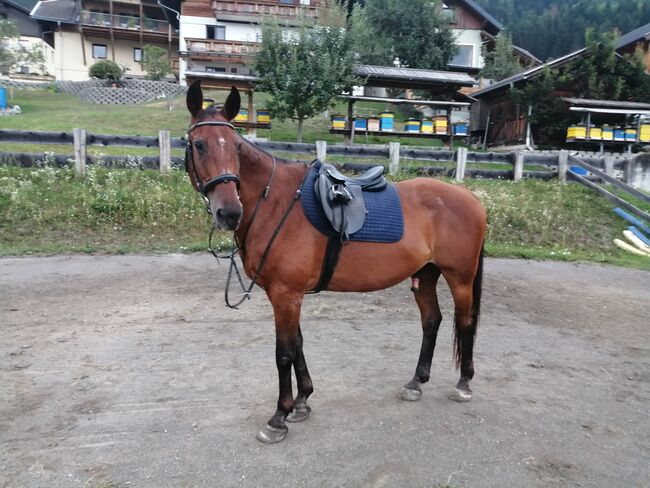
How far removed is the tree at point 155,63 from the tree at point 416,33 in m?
15.5

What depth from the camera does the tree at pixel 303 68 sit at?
58.1 ft

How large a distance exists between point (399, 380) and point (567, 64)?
2459 cm

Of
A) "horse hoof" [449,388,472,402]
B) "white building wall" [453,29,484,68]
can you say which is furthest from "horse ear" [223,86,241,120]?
"white building wall" [453,29,484,68]

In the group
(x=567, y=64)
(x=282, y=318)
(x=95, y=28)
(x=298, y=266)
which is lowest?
(x=282, y=318)

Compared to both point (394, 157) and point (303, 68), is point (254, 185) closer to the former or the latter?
point (394, 157)

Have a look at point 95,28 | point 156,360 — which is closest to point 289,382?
point 156,360

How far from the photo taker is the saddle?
366 cm

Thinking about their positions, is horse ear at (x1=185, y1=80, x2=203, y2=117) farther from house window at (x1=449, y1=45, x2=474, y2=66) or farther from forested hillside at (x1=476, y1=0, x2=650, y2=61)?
forested hillside at (x1=476, y1=0, x2=650, y2=61)

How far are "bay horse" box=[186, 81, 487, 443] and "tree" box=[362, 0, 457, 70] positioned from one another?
2933 cm

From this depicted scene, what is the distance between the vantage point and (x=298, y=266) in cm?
356

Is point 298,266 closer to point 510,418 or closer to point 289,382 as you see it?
point 289,382

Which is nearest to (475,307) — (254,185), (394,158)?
(254,185)

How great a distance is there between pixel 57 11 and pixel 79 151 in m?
40.5

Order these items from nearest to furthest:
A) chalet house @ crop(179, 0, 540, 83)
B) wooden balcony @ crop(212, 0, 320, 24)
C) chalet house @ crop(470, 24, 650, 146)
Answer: chalet house @ crop(470, 24, 650, 146) < chalet house @ crop(179, 0, 540, 83) < wooden balcony @ crop(212, 0, 320, 24)
